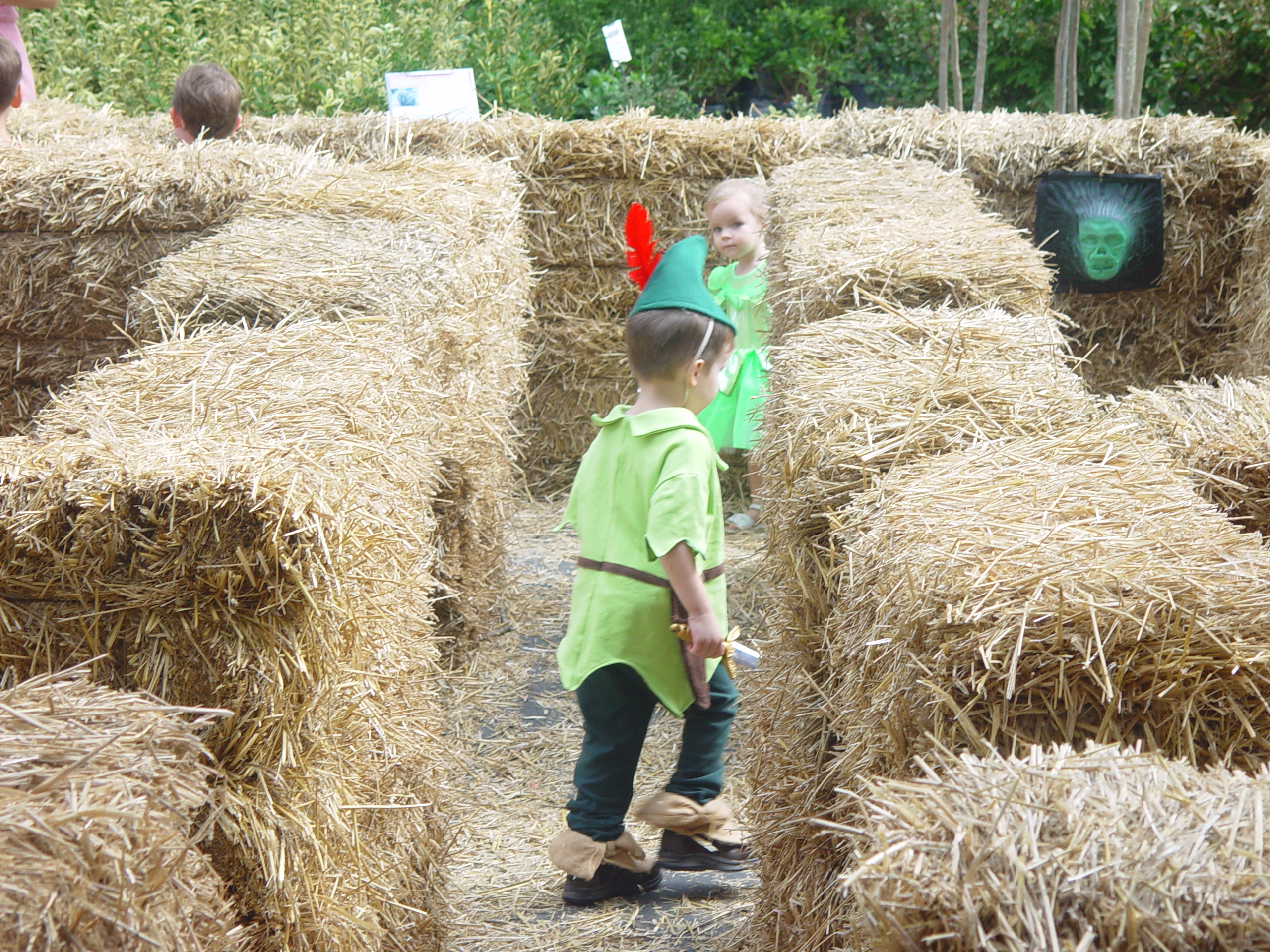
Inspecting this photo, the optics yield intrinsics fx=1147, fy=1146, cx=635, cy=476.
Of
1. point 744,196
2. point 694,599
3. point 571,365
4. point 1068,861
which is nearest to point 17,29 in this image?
point 571,365

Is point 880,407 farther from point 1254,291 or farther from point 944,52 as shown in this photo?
point 944,52

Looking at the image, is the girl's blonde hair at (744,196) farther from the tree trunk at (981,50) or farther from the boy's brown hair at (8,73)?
the boy's brown hair at (8,73)

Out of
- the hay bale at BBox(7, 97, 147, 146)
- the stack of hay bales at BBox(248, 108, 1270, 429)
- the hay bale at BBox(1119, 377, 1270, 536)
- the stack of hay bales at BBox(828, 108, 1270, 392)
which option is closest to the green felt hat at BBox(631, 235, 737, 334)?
the hay bale at BBox(1119, 377, 1270, 536)

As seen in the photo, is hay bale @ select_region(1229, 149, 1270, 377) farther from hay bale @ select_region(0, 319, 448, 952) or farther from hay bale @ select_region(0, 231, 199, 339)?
hay bale @ select_region(0, 231, 199, 339)

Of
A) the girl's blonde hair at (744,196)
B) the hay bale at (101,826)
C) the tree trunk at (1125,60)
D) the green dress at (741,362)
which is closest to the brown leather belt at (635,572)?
the hay bale at (101,826)

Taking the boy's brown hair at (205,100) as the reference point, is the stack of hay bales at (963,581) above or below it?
below

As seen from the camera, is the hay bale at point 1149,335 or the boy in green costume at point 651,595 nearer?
the boy in green costume at point 651,595

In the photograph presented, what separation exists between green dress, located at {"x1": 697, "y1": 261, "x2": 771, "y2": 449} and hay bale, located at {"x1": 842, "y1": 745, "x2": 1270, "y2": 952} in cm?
355

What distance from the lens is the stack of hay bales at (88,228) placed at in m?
4.64

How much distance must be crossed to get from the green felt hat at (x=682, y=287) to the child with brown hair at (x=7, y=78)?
4193 millimetres

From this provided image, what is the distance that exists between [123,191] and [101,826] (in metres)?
3.98

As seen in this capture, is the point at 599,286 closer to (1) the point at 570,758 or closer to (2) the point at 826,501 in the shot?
(1) the point at 570,758

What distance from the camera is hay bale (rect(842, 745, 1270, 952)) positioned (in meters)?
1.06

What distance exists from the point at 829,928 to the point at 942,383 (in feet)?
3.77
